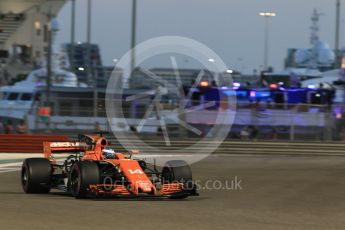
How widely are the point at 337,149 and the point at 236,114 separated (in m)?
4.02

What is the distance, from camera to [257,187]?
14.7 m

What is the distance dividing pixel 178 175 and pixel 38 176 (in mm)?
2452

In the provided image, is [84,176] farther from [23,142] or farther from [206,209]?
[23,142]

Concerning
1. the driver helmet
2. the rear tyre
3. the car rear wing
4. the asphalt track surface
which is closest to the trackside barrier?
the asphalt track surface

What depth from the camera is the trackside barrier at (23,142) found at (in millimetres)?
26547

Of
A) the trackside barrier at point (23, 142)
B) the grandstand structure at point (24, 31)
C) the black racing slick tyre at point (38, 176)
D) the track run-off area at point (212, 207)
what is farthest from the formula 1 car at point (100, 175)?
the grandstand structure at point (24, 31)

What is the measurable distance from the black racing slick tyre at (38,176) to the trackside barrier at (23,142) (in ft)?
45.1

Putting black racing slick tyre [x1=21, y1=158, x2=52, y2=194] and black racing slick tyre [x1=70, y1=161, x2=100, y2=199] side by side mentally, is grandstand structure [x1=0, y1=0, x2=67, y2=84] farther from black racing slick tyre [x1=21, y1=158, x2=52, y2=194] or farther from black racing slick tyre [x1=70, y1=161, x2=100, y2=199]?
black racing slick tyre [x1=70, y1=161, x2=100, y2=199]

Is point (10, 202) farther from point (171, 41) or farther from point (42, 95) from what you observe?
point (42, 95)

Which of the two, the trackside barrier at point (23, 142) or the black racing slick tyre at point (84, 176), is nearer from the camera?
the black racing slick tyre at point (84, 176)

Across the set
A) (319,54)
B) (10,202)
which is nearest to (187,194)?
(10,202)

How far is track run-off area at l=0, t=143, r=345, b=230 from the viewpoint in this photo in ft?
29.2

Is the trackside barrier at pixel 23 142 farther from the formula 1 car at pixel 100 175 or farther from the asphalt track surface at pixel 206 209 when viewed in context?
the formula 1 car at pixel 100 175

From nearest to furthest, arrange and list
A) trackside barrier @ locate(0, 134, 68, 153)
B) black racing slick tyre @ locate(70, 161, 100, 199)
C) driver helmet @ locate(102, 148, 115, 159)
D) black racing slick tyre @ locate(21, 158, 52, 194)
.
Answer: black racing slick tyre @ locate(70, 161, 100, 199) < driver helmet @ locate(102, 148, 115, 159) < black racing slick tyre @ locate(21, 158, 52, 194) < trackside barrier @ locate(0, 134, 68, 153)
